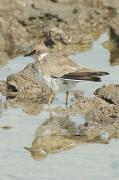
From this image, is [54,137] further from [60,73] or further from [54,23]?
[54,23]

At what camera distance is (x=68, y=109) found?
408 inches

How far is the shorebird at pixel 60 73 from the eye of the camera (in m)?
10.5

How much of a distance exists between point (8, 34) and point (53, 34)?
96 cm

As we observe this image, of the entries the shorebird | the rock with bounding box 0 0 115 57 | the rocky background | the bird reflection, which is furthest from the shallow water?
the rock with bounding box 0 0 115 57

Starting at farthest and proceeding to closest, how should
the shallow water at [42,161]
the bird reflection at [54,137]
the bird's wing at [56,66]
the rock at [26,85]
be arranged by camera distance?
the rock at [26,85] < the bird's wing at [56,66] < the bird reflection at [54,137] < the shallow water at [42,161]

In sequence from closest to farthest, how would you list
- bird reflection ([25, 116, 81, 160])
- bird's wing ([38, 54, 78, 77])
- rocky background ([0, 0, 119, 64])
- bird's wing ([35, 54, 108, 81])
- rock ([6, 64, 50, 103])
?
bird reflection ([25, 116, 81, 160]), bird's wing ([35, 54, 108, 81]), bird's wing ([38, 54, 78, 77]), rock ([6, 64, 50, 103]), rocky background ([0, 0, 119, 64])

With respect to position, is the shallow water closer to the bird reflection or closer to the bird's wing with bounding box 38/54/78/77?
the bird reflection

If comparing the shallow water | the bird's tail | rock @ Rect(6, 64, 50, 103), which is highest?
the bird's tail

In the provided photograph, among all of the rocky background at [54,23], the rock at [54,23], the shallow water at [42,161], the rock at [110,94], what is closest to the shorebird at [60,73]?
the rock at [110,94]

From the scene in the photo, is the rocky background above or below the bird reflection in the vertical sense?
above

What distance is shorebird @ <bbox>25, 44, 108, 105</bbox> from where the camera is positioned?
10.5 m

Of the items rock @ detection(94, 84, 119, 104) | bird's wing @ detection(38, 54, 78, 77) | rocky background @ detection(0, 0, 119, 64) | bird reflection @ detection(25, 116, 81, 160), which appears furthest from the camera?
rocky background @ detection(0, 0, 119, 64)

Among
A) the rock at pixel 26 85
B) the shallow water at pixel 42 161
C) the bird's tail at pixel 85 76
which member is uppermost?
the bird's tail at pixel 85 76

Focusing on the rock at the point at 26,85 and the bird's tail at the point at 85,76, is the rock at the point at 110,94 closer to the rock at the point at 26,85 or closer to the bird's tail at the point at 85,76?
the bird's tail at the point at 85,76
